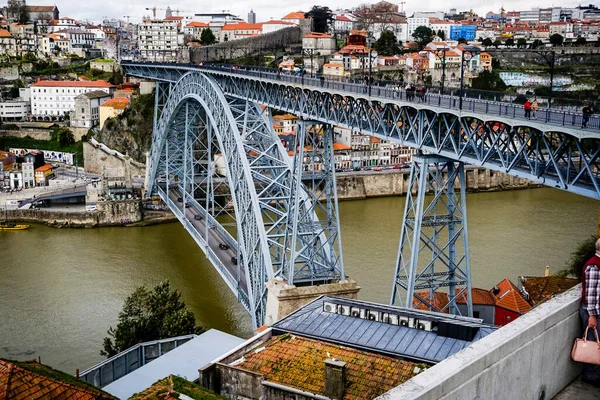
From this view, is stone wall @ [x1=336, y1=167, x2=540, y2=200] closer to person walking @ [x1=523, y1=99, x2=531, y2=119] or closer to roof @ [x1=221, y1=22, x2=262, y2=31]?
person walking @ [x1=523, y1=99, x2=531, y2=119]

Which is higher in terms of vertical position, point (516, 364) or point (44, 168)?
point (516, 364)

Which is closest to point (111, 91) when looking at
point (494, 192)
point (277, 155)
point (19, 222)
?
point (19, 222)

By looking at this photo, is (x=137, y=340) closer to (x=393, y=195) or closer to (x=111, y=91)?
(x=393, y=195)

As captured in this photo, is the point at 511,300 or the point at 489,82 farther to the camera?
the point at 489,82

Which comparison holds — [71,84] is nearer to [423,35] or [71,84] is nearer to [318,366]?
[423,35]

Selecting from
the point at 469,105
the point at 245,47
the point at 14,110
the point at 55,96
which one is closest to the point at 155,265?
the point at 469,105

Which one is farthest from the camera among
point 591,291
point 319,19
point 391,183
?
point 319,19

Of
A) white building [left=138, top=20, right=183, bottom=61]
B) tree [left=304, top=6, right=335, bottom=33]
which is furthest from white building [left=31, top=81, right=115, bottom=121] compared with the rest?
tree [left=304, top=6, right=335, bottom=33]

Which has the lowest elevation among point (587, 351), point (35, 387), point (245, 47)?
point (35, 387)
